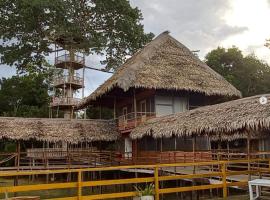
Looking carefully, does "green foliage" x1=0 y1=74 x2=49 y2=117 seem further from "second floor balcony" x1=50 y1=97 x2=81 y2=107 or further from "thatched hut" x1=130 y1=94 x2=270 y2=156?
"thatched hut" x1=130 y1=94 x2=270 y2=156

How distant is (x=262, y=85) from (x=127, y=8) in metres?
15.1

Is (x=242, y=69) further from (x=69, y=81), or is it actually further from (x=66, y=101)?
(x=66, y=101)

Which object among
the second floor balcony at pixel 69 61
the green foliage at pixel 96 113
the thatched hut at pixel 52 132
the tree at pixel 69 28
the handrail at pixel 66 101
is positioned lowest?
the thatched hut at pixel 52 132

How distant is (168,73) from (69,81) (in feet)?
34.8

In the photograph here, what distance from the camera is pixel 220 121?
1567cm

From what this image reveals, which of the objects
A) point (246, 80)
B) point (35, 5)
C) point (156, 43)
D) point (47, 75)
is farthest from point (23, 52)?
point (246, 80)

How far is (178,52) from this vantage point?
28.8 meters

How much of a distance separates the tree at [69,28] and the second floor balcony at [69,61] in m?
0.83

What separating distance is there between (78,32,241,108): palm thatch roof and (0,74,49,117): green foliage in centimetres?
1108

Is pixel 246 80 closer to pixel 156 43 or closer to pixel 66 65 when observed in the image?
pixel 156 43

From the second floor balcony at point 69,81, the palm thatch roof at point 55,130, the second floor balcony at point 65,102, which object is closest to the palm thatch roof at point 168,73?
the palm thatch roof at point 55,130

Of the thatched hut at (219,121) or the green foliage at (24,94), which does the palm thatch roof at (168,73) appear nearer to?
the thatched hut at (219,121)

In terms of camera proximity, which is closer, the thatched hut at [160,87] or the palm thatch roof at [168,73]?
the palm thatch roof at [168,73]

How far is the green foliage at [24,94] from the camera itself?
39094 millimetres
